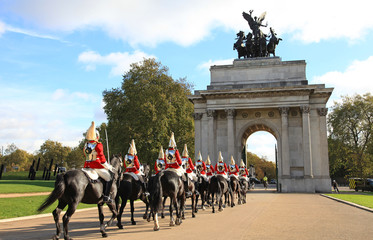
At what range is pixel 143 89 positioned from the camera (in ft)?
157

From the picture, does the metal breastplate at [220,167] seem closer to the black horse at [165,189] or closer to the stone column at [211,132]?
the black horse at [165,189]

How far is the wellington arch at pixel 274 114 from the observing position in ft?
133

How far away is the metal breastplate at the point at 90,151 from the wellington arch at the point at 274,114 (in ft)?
106

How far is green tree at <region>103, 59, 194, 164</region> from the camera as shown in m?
45.2

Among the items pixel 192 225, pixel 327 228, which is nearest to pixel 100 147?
pixel 192 225

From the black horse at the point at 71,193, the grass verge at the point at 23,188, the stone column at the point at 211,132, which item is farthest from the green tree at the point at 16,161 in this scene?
the black horse at the point at 71,193

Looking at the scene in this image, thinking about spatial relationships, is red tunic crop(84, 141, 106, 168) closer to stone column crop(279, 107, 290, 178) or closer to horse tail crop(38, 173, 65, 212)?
horse tail crop(38, 173, 65, 212)

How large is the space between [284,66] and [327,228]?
1332 inches

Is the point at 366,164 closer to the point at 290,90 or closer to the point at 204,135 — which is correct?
the point at 290,90

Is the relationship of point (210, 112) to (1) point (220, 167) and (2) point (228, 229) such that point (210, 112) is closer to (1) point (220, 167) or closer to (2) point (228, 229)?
(1) point (220, 167)

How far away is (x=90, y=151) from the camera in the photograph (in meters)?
10.6

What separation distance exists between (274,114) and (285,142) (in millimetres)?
4101

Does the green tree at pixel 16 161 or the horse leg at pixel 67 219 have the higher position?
the green tree at pixel 16 161

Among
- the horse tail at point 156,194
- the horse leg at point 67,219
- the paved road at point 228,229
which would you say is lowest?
the paved road at point 228,229
